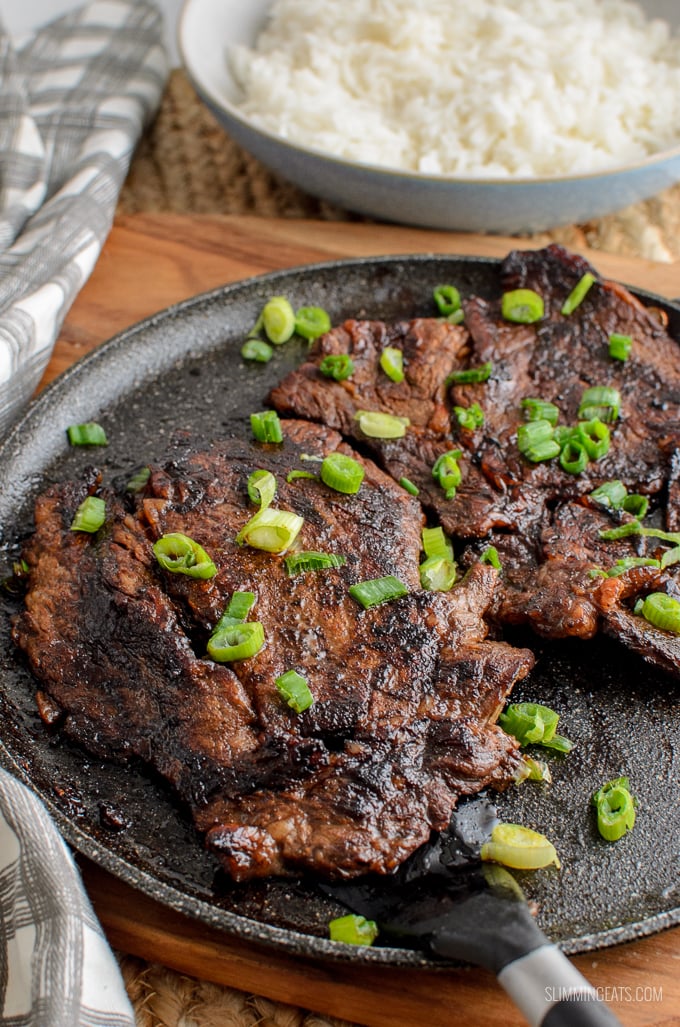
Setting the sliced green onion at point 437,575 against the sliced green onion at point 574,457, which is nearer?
the sliced green onion at point 437,575

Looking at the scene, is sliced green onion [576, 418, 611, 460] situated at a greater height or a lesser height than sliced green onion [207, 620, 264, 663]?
lesser

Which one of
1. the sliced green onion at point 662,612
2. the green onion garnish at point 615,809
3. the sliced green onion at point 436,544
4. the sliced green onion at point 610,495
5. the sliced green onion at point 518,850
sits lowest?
the green onion garnish at point 615,809

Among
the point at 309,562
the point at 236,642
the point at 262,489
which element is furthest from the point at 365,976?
the point at 262,489

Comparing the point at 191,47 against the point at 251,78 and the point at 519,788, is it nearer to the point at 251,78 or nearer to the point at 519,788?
the point at 251,78

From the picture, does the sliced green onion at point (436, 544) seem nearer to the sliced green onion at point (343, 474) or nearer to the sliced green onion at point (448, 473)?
the sliced green onion at point (448, 473)

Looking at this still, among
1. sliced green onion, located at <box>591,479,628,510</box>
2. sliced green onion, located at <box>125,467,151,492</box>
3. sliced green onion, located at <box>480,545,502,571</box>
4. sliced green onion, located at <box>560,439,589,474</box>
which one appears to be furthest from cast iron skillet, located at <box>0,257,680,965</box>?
sliced green onion, located at <box>560,439,589,474</box>

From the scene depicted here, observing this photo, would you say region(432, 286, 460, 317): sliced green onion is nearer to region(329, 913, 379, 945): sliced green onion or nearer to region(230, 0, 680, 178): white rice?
region(230, 0, 680, 178): white rice

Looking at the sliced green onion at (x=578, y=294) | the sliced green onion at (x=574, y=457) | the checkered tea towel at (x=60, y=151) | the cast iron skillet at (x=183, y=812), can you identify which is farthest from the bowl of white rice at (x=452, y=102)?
the sliced green onion at (x=574, y=457)
